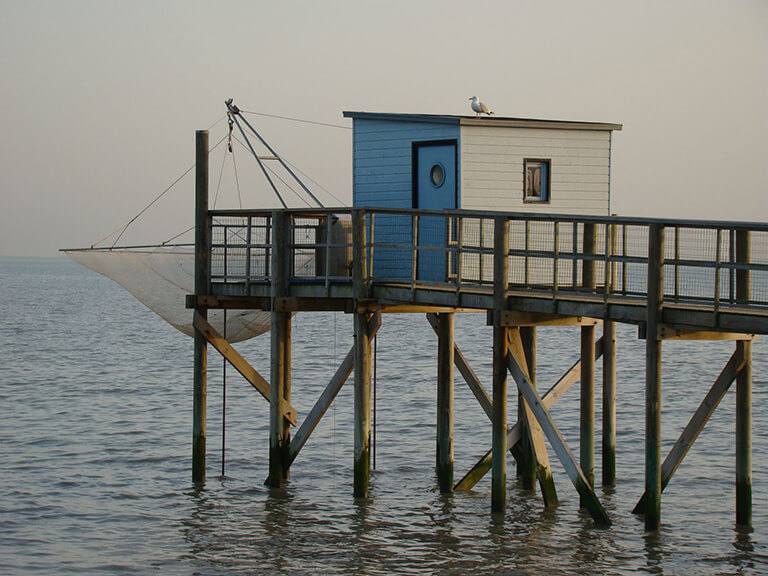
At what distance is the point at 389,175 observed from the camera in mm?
18484

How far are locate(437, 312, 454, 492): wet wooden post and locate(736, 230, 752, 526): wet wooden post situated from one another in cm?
407

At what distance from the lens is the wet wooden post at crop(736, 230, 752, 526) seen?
13852 mm

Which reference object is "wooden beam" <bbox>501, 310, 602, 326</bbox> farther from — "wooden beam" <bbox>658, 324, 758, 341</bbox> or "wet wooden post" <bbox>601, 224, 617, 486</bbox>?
"wet wooden post" <bbox>601, 224, 617, 486</bbox>

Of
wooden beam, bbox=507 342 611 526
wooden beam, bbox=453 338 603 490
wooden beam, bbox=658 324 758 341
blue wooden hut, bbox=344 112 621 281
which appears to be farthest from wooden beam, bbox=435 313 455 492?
wooden beam, bbox=658 324 758 341

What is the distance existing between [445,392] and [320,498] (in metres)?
2.37

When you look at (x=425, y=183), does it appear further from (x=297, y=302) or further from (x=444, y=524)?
(x=444, y=524)

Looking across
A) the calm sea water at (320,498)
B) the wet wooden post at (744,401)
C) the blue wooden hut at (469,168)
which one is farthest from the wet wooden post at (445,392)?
the wet wooden post at (744,401)

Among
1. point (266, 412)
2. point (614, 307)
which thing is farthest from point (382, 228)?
point (266, 412)

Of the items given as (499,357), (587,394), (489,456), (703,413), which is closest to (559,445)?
Answer: (499,357)

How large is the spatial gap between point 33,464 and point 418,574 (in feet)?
Result: 31.3

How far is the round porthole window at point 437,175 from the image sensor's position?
17.8m

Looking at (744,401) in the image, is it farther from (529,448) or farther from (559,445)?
(529,448)

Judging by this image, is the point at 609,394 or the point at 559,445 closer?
the point at 559,445

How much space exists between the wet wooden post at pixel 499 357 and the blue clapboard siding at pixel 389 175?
2781 mm
